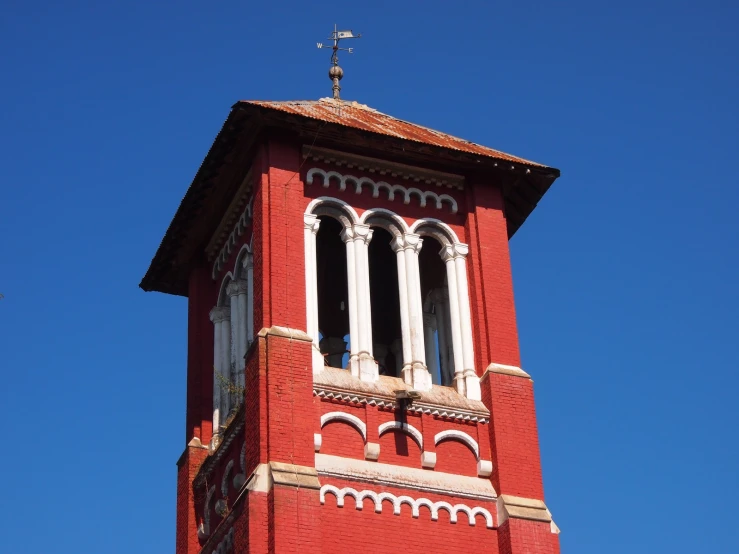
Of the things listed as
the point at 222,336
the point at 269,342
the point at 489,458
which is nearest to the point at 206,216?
the point at 222,336

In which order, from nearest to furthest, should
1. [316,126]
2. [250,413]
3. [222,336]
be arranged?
[250,413]
[316,126]
[222,336]

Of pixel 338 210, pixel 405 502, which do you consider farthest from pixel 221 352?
pixel 405 502

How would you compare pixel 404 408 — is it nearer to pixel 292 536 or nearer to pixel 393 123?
pixel 292 536

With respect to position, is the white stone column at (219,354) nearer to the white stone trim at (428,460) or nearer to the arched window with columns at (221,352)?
the arched window with columns at (221,352)

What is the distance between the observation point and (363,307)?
27.2 meters

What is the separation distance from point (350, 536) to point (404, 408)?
2611 millimetres

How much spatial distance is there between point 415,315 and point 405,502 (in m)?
3.74

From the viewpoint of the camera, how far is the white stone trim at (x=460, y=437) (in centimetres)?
2623

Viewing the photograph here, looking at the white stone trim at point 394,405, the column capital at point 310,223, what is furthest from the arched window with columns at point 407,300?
the white stone trim at point 394,405

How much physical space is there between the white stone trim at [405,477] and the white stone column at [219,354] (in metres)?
3.91

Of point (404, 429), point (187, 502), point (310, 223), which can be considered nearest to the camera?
point (404, 429)

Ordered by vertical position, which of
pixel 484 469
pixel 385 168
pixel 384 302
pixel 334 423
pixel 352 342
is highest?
pixel 385 168

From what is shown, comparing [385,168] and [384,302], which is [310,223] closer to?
[385,168]

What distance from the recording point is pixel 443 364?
2856cm
